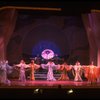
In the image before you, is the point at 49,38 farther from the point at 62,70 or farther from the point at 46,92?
the point at 46,92

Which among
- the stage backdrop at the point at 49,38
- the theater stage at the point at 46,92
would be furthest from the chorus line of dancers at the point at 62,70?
the stage backdrop at the point at 49,38

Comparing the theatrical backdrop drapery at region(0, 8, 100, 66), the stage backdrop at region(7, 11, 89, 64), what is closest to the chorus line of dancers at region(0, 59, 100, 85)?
the theatrical backdrop drapery at region(0, 8, 100, 66)

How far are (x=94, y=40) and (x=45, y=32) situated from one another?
330 centimetres

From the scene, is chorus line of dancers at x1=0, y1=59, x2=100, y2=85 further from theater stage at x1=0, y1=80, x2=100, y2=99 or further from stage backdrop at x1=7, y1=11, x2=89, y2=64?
stage backdrop at x1=7, y1=11, x2=89, y2=64

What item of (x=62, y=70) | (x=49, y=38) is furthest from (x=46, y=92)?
(x=49, y=38)

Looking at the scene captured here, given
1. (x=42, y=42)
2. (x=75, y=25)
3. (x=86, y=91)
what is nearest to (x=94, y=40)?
(x=75, y=25)

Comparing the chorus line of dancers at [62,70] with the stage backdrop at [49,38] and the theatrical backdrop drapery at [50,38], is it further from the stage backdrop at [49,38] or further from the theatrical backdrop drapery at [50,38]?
the stage backdrop at [49,38]

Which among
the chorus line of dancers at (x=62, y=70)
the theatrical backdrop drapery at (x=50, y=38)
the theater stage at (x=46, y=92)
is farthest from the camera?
the theatrical backdrop drapery at (x=50, y=38)

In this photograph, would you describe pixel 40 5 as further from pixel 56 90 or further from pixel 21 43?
pixel 21 43

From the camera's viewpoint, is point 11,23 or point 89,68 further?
point 11,23

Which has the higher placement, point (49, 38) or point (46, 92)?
point (49, 38)

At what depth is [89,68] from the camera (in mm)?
15508

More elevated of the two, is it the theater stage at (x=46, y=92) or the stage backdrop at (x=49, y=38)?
the stage backdrop at (x=49, y=38)

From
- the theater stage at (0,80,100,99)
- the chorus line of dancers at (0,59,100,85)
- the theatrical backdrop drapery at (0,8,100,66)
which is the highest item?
the theatrical backdrop drapery at (0,8,100,66)
